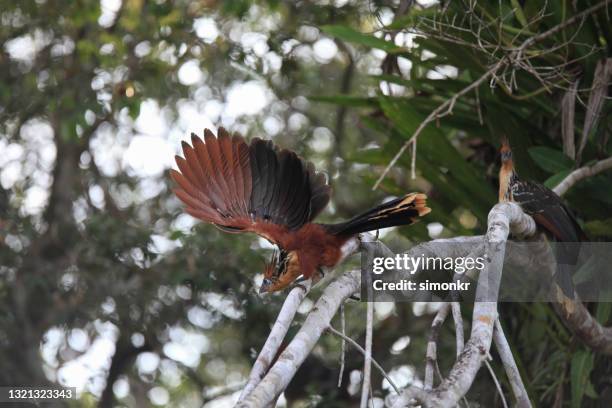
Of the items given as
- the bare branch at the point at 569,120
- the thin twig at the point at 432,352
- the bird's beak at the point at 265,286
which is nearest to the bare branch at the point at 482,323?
the thin twig at the point at 432,352

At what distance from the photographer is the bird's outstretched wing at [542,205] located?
8.93 ft

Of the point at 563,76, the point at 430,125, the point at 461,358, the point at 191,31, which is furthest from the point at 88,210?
the point at 461,358

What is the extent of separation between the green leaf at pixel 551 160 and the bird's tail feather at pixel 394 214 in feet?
3.24

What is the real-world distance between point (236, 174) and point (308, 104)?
11.5ft

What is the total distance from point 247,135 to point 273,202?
3.03 meters

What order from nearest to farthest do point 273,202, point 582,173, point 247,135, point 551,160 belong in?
point 273,202
point 582,173
point 551,160
point 247,135

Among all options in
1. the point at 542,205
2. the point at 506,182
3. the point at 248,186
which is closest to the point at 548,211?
the point at 542,205

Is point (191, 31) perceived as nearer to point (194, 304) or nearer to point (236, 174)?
point (194, 304)

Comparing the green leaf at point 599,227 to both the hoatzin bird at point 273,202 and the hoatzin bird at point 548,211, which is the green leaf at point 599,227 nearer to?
the hoatzin bird at point 548,211

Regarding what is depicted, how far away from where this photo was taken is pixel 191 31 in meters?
4.85

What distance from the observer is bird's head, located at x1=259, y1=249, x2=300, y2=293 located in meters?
2.52

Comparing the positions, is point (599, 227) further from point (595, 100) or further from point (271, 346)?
point (271, 346)

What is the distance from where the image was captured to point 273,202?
8.92ft

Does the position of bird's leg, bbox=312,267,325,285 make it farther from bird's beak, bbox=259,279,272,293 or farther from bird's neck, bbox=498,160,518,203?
bird's neck, bbox=498,160,518,203
